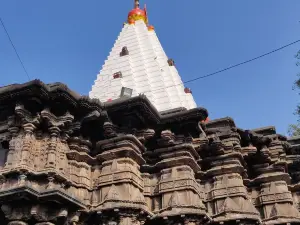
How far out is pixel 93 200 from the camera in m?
7.52

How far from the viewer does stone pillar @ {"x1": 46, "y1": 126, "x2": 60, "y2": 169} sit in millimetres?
6891

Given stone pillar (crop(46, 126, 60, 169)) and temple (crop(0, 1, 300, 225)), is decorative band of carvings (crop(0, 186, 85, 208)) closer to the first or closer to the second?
temple (crop(0, 1, 300, 225))


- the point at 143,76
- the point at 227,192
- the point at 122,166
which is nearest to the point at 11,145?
the point at 122,166

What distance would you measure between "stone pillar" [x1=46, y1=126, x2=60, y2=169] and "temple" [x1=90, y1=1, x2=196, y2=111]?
350 cm

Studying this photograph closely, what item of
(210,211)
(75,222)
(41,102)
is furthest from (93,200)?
(210,211)

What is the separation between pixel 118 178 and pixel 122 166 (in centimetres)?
31

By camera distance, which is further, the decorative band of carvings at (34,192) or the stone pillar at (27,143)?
the stone pillar at (27,143)

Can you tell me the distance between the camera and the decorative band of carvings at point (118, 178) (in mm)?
7363

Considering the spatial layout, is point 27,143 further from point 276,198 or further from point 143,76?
point 276,198

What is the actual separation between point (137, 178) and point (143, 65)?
590 centimetres

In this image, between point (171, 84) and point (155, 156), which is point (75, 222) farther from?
point (171, 84)

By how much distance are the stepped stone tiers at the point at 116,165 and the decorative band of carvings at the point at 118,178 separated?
20 mm

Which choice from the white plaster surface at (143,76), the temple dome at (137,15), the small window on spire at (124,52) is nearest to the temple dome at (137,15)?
the temple dome at (137,15)

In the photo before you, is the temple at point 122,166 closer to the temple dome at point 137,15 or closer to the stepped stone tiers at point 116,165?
the stepped stone tiers at point 116,165
